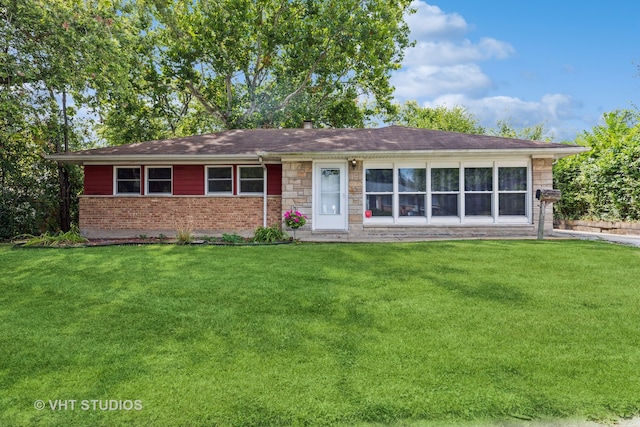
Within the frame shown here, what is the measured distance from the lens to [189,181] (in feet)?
42.0

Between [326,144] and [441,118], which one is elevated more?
[441,118]

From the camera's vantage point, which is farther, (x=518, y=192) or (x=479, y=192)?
(x=479, y=192)

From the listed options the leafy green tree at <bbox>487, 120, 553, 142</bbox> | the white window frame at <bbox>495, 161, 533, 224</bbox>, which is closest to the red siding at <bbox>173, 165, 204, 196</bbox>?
the white window frame at <bbox>495, 161, 533, 224</bbox>

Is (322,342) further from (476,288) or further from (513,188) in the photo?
(513,188)

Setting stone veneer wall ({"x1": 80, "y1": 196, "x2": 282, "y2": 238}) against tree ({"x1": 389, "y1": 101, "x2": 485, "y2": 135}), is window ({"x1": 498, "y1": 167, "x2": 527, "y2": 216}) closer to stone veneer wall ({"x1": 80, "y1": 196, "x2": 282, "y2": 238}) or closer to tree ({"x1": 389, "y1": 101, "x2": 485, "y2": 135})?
stone veneer wall ({"x1": 80, "y1": 196, "x2": 282, "y2": 238})

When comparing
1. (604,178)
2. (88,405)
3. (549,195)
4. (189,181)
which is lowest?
(88,405)

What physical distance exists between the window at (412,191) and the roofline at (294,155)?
2.28 ft

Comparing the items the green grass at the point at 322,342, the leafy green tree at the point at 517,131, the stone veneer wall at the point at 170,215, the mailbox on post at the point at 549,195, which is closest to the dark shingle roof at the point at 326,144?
the mailbox on post at the point at 549,195

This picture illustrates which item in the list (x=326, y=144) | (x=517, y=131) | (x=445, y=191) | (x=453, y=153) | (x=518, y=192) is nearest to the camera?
(x=453, y=153)

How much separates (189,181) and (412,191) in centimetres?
718

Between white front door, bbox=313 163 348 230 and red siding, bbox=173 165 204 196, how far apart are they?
3.88 metres

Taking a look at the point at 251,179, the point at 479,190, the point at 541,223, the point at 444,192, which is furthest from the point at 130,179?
the point at 541,223

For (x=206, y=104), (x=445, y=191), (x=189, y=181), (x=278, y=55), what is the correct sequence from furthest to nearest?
(x=278, y=55)
(x=206, y=104)
(x=189, y=181)
(x=445, y=191)

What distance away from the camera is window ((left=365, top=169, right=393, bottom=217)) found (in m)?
12.0
